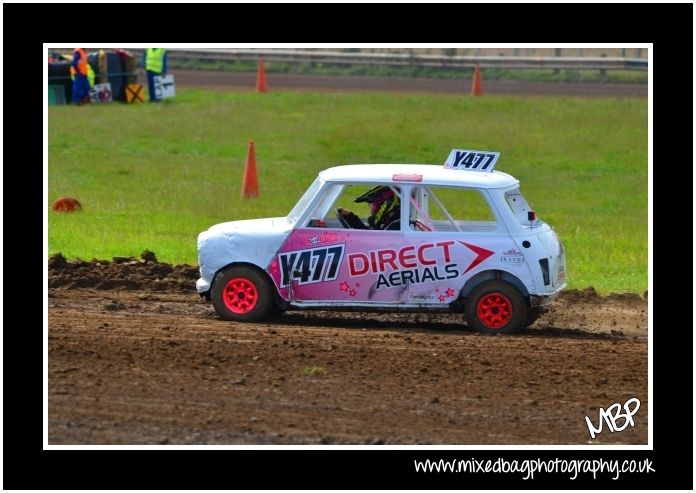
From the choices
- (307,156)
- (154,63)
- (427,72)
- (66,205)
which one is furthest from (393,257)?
(427,72)

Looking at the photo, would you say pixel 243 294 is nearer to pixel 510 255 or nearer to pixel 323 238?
pixel 323 238

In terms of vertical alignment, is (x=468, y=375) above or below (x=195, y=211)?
below

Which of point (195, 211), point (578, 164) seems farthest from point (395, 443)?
point (578, 164)

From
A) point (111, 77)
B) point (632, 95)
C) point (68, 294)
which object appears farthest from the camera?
Result: point (632, 95)

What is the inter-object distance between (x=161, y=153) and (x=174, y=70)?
19.5 meters

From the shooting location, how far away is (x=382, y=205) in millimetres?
11703

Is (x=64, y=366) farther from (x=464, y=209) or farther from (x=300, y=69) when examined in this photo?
(x=300, y=69)

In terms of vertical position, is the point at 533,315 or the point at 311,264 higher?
the point at 311,264

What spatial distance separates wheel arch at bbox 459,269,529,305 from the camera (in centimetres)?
1120

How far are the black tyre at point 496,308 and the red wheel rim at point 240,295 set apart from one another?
2130 millimetres

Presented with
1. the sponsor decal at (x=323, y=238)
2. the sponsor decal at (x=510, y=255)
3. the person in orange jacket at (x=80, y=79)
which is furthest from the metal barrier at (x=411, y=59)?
the sponsor decal at (x=323, y=238)

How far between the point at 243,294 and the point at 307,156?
1374 centimetres

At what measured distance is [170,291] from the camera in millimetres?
13375

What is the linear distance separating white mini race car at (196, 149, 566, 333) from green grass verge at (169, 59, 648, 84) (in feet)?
99.6
